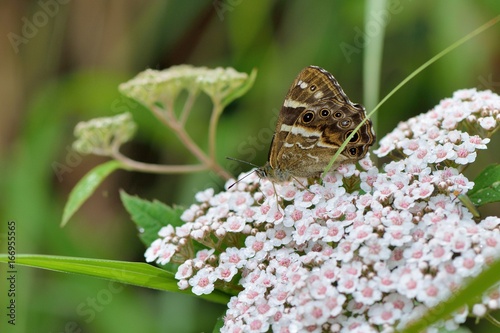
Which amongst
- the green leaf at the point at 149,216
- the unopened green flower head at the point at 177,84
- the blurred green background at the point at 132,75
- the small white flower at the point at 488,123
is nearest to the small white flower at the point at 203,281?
the green leaf at the point at 149,216

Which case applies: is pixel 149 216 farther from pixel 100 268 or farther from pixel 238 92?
pixel 238 92

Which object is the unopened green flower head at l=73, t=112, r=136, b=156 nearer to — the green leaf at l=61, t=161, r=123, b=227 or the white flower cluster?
the green leaf at l=61, t=161, r=123, b=227

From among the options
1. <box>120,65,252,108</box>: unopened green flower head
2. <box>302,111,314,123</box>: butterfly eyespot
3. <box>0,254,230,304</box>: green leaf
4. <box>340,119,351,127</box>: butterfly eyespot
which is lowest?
<box>0,254,230,304</box>: green leaf

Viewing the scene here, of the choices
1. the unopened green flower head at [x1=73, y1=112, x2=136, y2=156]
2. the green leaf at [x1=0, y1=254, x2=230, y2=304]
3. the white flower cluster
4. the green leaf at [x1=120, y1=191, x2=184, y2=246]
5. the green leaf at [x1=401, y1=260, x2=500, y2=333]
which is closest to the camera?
the green leaf at [x1=401, y1=260, x2=500, y2=333]

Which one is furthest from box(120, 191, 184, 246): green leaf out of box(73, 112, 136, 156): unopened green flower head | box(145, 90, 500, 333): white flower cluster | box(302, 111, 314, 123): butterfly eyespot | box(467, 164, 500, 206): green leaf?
box(467, 164, 500, 206): green leaf

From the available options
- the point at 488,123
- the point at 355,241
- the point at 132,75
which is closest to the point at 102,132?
the point at 132,75

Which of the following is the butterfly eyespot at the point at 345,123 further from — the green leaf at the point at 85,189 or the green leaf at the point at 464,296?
the green leaf at the point at 85,189

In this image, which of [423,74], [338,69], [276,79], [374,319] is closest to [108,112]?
[276,79]
